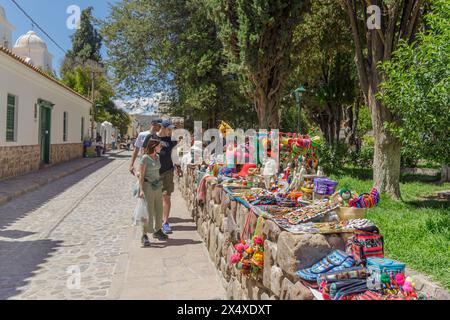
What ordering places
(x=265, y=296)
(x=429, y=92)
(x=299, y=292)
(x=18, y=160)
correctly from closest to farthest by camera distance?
(x=299, y=292) → (x=265, y=296) → (x=429, y=92) → (x=18, y=160)

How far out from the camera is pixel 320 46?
17812mm

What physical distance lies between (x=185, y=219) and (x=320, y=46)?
39.9ft

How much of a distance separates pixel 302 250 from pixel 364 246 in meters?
0.43

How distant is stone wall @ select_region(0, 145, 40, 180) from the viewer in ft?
44.7

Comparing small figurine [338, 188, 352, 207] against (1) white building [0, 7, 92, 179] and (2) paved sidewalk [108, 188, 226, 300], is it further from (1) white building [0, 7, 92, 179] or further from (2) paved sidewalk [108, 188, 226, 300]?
(1) white building [0, 7, 92, 179]

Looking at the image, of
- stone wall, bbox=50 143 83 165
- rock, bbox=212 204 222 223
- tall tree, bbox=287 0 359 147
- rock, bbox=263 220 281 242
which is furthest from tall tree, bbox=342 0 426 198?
stone wall, bbox=50 143 83 165

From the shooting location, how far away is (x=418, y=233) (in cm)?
646

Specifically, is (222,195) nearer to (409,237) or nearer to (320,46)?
(409,237)

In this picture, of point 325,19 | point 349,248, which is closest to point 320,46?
point 325,19

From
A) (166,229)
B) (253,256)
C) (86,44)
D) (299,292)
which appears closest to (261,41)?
(166,229)

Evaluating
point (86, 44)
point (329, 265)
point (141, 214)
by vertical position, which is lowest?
point (141, 214)

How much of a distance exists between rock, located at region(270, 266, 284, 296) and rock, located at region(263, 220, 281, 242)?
0.73 feet

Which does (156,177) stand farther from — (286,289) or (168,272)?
(286,289)

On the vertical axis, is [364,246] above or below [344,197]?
below
